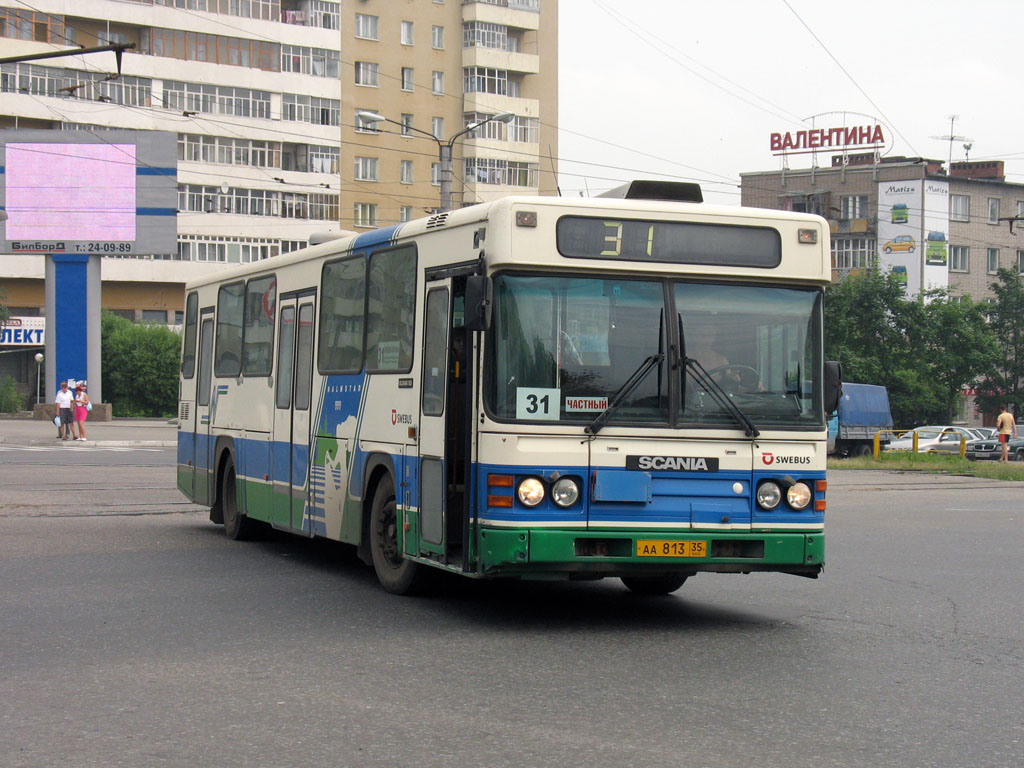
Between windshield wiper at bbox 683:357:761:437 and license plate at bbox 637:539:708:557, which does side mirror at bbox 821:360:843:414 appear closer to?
windshield wiper at bbox 683:357:761:437

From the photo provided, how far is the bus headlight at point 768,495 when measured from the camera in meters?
9.57

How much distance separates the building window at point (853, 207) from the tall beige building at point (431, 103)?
1898 cm

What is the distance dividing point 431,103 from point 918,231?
3036 cm

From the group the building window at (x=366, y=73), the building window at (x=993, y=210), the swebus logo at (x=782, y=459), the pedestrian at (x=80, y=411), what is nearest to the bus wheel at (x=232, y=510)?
the swebus logo at (x=782, y=459)

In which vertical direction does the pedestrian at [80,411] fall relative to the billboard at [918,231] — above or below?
below

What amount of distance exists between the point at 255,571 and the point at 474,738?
6510 mm

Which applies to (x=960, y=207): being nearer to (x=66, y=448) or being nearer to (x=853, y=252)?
(x=853, y=252)

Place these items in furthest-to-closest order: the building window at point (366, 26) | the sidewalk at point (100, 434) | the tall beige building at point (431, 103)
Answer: the building window at point (366, 26), the tall beige building at point (431, 103), the sidewalk at point (100, 434)

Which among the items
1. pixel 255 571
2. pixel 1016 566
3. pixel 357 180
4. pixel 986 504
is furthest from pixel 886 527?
pixel 357 180

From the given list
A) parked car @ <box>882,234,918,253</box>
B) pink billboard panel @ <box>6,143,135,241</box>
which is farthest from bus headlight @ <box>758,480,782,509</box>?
parked car @ <box>882,234,918,253</box>

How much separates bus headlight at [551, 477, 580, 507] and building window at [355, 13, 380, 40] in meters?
75.6

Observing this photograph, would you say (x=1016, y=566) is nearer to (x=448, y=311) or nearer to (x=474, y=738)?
(x=448, y=311)

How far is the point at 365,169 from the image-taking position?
82250 millimetres

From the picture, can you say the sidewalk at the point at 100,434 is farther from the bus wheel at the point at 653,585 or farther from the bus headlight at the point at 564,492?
the bus headlight at the point at 564,492
